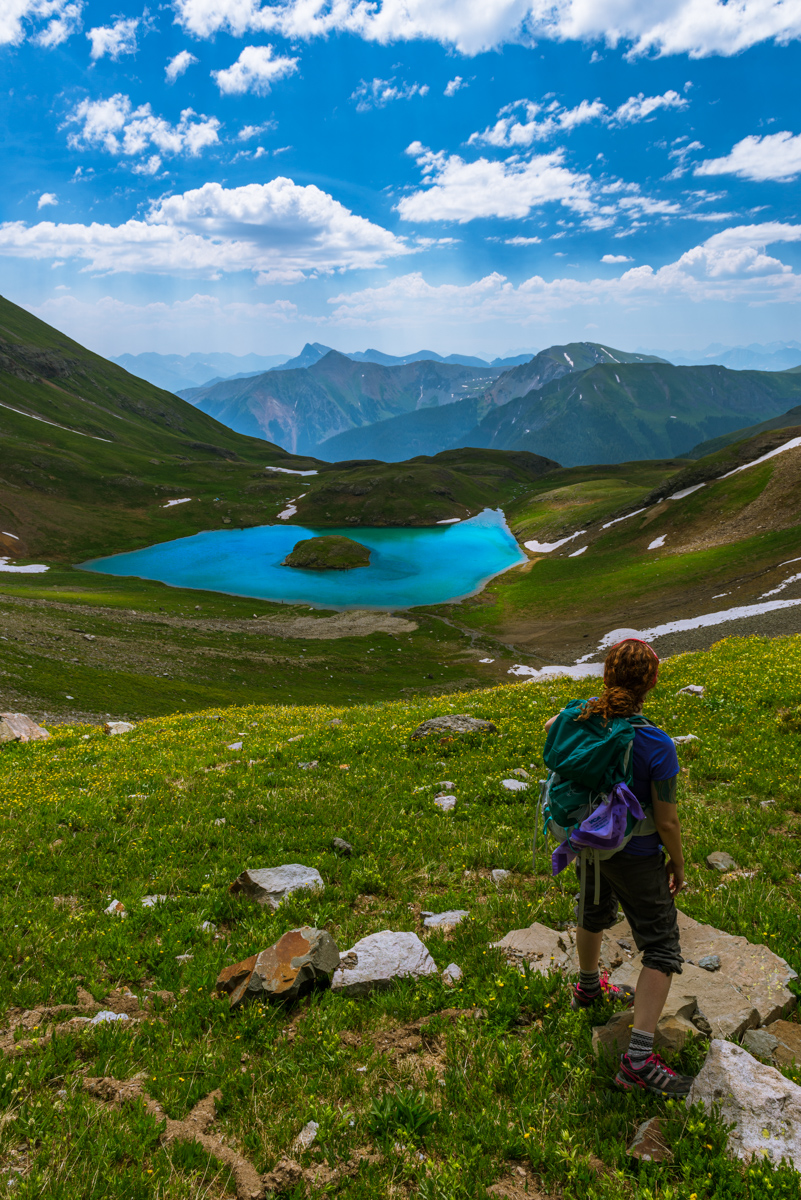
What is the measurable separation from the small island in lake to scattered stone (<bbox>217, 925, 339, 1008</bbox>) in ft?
445

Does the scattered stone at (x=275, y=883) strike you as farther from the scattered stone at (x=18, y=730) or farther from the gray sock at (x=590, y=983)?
the scattered stone at (x=18, y=730)

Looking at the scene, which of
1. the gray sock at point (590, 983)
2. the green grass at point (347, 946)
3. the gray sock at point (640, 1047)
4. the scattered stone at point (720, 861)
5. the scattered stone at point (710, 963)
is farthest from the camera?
the scattered stone at point (720, 861)

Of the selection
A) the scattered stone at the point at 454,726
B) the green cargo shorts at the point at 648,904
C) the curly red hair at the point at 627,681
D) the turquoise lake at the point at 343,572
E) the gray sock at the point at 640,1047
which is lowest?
the turquoise lake at the point at 343,572

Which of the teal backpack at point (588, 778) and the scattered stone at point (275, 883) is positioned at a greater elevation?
the teal backpack at point (588, 778)

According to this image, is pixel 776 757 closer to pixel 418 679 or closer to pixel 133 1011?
pixel 133 1011

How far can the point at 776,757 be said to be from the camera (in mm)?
12570

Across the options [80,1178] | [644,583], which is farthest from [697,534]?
[80,1178]

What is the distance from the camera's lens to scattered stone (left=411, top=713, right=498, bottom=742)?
51.7 feet

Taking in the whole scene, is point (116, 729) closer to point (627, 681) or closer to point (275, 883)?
point (275, 883)

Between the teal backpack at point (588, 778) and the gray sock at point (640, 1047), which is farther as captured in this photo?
the teal backpack at point (588, 778)

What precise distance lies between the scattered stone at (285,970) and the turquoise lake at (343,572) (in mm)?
105342

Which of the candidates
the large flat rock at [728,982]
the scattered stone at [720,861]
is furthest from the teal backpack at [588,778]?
the scattered stone at [720,861]

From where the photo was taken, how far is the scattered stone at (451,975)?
22.7ft

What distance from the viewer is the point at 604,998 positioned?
6.35 metres
